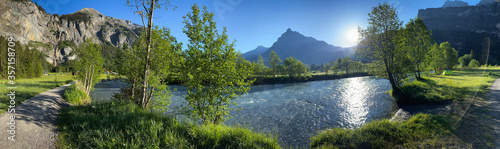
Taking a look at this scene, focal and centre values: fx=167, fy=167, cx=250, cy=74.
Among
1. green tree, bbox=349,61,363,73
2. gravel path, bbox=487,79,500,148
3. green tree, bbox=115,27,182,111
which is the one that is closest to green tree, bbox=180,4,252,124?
green tree, bbox=115,27,182,111

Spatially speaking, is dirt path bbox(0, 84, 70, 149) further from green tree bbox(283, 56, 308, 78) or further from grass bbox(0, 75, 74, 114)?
green tree bbox(283, 56, 308, 78)

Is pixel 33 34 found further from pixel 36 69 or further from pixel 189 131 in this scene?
pixel 189 131

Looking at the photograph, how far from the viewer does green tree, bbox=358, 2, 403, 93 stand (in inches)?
790

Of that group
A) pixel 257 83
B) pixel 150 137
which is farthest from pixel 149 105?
pixel 257 83

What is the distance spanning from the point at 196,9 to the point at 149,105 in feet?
32.1

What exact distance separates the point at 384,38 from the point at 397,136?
57.1 ft

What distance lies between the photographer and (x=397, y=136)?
26.3 ft

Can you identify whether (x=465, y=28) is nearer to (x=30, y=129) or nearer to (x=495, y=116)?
(x=495, y=116)

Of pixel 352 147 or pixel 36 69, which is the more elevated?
pixel 36 69

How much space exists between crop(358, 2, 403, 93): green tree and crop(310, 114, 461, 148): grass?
13435 millimetres

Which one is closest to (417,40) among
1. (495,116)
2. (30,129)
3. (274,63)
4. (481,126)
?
(495,116)

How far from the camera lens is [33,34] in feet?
518

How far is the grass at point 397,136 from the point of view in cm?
720

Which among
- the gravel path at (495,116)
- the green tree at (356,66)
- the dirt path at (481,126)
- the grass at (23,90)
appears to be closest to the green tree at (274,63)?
the green tree at (356,66)
